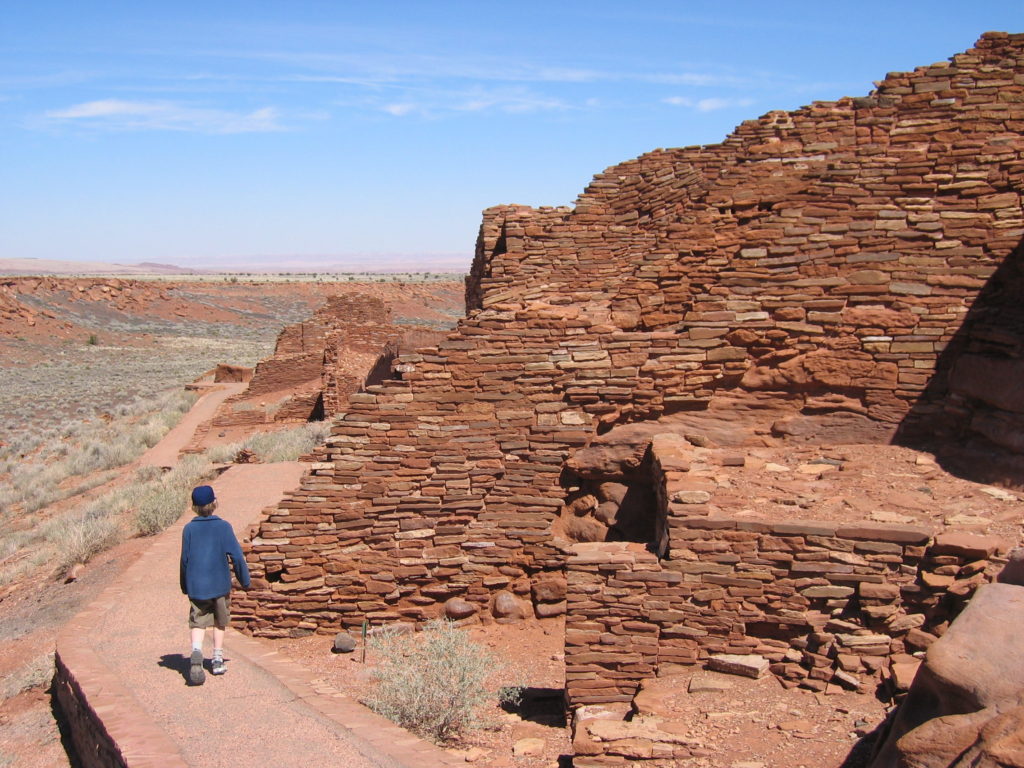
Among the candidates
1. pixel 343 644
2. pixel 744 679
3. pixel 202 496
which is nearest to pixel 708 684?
pixel 744 679

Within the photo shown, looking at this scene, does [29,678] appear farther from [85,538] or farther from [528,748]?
[528,748]

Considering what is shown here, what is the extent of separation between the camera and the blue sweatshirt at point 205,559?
610 centimetres

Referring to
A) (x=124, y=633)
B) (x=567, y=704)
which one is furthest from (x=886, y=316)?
(x=124, y=633)

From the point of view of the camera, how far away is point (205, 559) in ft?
20.1

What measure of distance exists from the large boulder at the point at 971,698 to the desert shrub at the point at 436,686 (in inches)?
113

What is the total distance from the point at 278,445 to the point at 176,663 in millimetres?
10276

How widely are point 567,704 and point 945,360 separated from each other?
428 centimetres

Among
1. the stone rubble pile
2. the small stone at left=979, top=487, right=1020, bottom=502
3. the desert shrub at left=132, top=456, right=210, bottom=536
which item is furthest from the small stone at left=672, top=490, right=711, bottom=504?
the desert shrub at left=132, top=456, right=210, bottom=536

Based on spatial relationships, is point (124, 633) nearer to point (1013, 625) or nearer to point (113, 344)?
point (1013, 625)

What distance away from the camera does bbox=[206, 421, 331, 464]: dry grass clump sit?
51.1 feet

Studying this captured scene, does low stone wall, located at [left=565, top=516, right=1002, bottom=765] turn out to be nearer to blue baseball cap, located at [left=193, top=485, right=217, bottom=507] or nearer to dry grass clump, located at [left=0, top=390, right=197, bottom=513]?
blue baseball cap, located at [left=193, top=485, right=217, bottom=507]

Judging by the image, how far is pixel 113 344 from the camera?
51969 mm

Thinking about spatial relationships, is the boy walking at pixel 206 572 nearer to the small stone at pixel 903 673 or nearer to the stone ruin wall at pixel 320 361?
the small stone at pixel 903 673

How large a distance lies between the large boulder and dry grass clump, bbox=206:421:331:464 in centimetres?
1263
